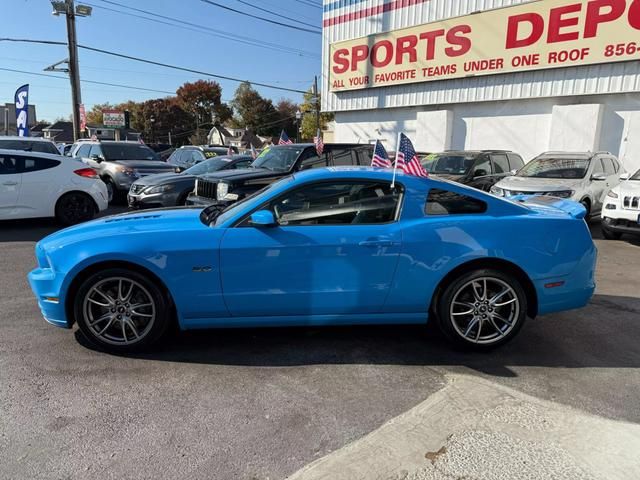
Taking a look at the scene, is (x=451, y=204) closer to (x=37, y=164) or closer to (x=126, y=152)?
(x=37, y=164)

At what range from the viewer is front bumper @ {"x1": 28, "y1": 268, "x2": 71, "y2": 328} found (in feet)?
11.9

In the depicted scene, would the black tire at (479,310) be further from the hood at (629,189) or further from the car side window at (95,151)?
the car side window at (95,151)

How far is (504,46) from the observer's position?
15.1 m

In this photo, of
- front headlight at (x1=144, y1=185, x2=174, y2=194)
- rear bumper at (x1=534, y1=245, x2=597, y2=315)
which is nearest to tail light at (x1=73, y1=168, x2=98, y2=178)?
front headlight at (x1=144, y1=185, x2=174, y2=194)

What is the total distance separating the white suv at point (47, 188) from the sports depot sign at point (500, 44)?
41.2ft

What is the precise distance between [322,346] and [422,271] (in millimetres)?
1062

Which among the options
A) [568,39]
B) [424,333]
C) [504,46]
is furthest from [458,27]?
[424,333]

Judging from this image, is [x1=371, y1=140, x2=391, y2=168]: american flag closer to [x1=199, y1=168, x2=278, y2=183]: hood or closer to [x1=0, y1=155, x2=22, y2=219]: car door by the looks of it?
[x1=199, y1=168, x2=278, y2=183]: hood

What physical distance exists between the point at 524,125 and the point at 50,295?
50.1 ft

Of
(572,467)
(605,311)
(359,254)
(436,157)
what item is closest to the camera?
(572,467)

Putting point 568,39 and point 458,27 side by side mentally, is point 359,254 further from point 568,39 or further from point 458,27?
point 458,27

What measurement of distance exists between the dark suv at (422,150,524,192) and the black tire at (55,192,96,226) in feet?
24.9

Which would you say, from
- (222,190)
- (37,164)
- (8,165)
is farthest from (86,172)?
(222,190)

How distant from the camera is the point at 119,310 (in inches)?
146
